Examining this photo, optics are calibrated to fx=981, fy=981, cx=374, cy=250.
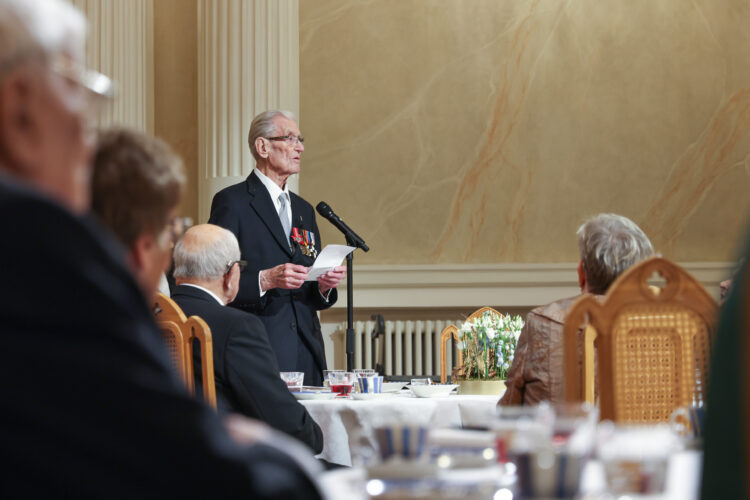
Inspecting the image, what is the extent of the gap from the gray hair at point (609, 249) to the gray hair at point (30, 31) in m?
2.09

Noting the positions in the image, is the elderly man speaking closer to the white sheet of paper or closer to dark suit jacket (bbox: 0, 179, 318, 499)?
the white sheet of paper

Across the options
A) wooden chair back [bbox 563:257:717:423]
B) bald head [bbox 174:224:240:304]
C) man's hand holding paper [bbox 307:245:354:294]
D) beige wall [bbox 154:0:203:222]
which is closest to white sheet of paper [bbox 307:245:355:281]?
man's hand holding paper [bbox 307:245:354:294]

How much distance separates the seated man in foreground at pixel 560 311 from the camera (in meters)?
2.75

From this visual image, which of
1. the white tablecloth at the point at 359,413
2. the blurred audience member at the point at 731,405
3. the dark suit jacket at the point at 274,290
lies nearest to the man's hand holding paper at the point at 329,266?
the dark suit jacket at the point at 274,290

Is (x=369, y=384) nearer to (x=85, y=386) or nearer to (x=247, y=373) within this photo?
(x=247, y=373)

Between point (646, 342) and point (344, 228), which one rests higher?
point (344, 228)

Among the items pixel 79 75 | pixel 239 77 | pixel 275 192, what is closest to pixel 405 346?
pixel 239 77

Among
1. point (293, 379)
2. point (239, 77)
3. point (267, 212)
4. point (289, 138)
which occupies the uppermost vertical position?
point (239, 77)

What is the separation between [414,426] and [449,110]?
21.1ft

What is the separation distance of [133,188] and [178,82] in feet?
21.2

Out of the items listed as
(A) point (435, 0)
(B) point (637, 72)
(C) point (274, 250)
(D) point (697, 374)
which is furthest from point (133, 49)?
(D) point (697, 374)

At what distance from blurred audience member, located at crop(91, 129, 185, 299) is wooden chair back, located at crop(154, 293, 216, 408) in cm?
163

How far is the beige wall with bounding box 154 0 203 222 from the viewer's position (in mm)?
7379

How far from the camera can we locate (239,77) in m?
6.69
